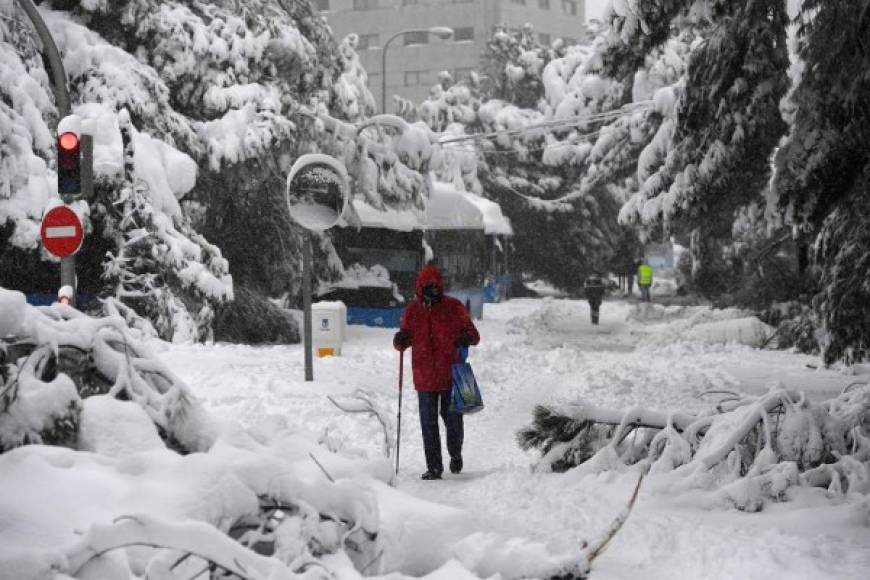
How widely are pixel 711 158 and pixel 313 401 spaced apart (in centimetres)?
575

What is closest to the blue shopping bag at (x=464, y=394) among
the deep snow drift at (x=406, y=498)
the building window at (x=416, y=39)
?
the deep snow drift at (x=406, y=498)

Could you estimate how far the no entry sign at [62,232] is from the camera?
40.0 ft

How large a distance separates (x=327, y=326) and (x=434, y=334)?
8.24 meters

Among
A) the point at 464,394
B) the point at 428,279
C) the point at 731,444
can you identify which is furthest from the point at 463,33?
the point at 731,444

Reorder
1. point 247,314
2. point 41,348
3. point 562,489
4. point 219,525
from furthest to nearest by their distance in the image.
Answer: point 247,314, point 562,489, point 41,348, point 219,525

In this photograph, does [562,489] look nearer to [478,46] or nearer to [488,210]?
[488,210]

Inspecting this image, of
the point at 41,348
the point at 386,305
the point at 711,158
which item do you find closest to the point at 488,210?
the point at 386,305

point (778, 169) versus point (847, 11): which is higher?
point (847, 11)

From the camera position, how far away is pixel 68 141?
1239cm

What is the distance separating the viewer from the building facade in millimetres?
84562

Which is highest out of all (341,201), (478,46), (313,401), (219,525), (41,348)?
(478,46)

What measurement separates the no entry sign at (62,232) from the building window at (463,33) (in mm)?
75730

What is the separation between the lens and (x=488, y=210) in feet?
119

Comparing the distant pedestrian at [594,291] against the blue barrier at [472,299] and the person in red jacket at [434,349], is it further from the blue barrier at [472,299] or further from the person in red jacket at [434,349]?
the person in red jacket at [434,349]
